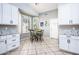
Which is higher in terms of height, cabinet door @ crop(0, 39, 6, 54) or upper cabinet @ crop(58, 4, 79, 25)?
upper cabinet @ crop(58, 4, 79, 25)

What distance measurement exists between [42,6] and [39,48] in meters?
0.97

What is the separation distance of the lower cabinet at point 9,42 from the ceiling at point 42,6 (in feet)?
2.47

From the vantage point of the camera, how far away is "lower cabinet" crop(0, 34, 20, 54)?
193 cm

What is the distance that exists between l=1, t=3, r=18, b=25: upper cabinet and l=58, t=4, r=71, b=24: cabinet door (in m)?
0.99

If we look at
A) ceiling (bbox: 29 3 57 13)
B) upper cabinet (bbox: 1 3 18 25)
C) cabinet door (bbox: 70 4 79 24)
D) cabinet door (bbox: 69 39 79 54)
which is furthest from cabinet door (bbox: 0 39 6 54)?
cabinet door (bbox: 70 4 79 24)

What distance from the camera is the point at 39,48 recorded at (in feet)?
6.60

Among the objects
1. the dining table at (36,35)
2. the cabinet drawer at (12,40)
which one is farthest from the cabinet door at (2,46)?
the dining table at (36,35)

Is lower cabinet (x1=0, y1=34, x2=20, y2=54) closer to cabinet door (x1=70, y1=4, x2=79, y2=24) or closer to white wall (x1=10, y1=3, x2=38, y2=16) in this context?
white wall (x1=10, y1=3, x2=38, y2=16)

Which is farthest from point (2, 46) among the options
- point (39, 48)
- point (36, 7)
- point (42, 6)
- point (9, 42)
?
point (42, 6)

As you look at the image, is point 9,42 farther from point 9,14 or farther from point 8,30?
point 9,14

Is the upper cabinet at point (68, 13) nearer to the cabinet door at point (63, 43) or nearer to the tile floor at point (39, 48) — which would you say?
the cabinet door at point (63, 43)
